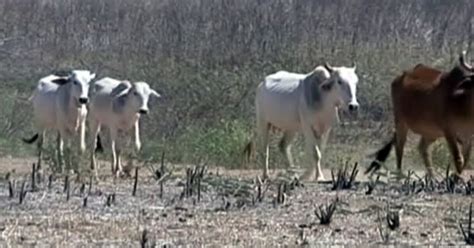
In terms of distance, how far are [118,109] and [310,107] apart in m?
2.83

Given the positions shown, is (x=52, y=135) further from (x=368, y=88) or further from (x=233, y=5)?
(x=233, y=5)

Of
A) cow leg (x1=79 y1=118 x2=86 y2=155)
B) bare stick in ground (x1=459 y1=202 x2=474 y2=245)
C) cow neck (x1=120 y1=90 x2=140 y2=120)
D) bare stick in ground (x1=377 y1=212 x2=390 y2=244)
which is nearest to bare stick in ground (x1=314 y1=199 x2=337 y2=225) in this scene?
bare stick in ground (x1=377 y1=212 x2=390 y2=244)

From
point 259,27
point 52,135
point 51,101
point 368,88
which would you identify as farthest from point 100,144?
point 259,27

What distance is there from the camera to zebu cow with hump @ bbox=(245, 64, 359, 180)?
1772 cm

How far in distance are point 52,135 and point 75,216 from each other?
12381 mm

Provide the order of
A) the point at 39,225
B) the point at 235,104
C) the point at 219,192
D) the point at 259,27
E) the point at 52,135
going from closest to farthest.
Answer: the point at 39,225 < the point at 219,192 < the point at 52,135 < the point at 235,104 < the point at 259,27

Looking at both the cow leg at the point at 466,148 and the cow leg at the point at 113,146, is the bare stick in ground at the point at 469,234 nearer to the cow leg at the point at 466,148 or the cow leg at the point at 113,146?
the cow leg at the point at 466,148

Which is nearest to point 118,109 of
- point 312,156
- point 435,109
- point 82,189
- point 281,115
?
point 281,115

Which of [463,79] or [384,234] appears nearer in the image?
[384,234]

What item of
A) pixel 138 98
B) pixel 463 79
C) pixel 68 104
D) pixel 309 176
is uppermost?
pixel 463 79

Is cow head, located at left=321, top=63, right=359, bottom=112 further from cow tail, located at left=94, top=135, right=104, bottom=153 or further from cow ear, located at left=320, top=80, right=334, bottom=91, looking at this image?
cow tail, located at left=94, top=135, right=104, bottom=153

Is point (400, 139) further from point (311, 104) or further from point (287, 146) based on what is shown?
point (287, 146)

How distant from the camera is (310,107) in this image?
1808cm

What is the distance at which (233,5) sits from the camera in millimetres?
36156
